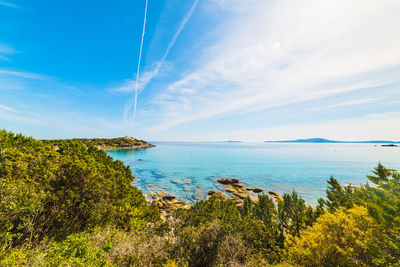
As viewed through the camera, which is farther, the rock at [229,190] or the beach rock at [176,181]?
the beach rock at [176,181]

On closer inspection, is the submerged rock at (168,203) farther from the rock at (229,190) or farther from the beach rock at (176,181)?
the rock at (229,190)

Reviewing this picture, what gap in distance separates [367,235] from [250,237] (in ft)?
19.6

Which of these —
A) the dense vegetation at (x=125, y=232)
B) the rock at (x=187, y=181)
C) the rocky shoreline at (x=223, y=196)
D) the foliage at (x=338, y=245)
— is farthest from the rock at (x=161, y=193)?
the foliage at (x=338, y=245)

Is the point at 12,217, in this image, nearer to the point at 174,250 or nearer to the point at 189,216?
the point at 174,250

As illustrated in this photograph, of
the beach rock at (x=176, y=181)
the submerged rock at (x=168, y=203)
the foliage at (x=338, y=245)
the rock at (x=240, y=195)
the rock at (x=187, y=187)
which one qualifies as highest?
the foliage at (x=338, y=245)

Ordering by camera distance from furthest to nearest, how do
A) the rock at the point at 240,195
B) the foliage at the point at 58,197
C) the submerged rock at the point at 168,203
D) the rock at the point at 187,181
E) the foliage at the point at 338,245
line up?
Result: 1. the rock at the point at 187,181
2. the rock at the point at 240,195
3. the submerged rock at the point at 168,203
4. the foliage at the point at 58,197
5. the foliage at the point at 338,245

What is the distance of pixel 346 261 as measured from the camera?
21.2ft

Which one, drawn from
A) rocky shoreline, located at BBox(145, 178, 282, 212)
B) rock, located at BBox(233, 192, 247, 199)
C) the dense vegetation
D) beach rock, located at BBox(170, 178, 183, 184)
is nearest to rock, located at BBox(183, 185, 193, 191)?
beach rock, located at BBox(170, 178, 183, 184)

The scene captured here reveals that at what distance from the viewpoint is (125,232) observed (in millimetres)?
9742

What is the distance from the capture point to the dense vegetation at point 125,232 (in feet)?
20.6

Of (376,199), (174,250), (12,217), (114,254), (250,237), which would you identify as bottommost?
(250,237)

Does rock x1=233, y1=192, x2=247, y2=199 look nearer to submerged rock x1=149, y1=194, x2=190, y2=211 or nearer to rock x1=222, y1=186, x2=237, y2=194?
rock x1=222, y1=186, x2=237, y2=194

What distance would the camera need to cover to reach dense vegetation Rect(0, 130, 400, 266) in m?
6.29

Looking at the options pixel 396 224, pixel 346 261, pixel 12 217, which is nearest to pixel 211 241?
pixel 346 261
